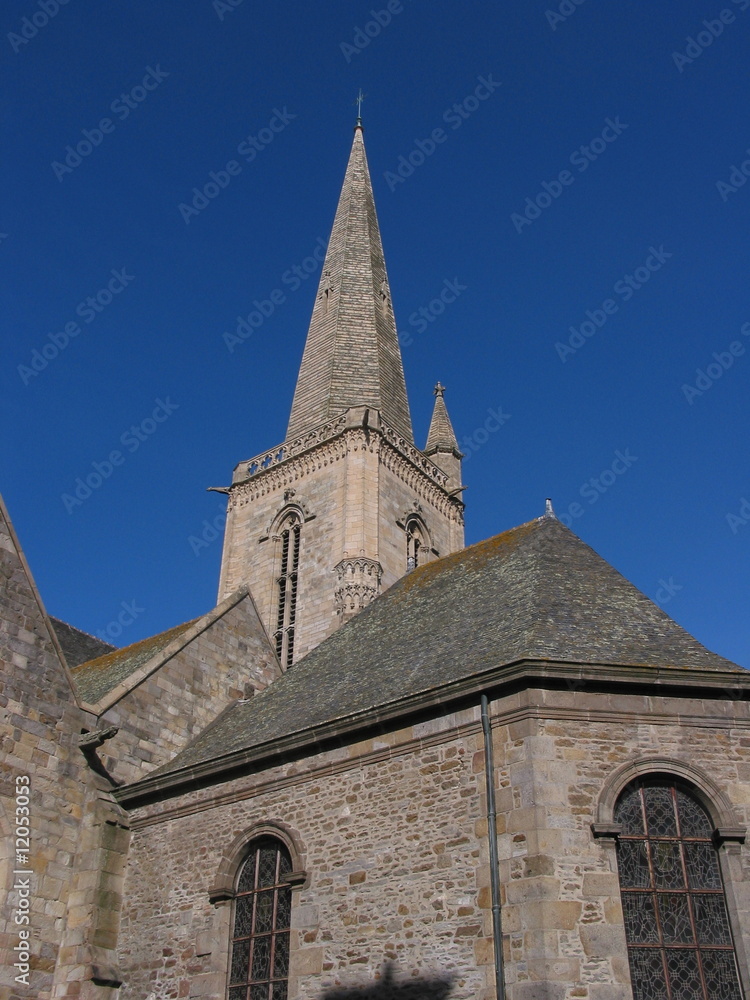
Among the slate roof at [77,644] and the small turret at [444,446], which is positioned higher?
the small turret at [444,446]

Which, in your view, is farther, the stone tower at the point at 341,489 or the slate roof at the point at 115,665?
the stone tower at the point at 341,489

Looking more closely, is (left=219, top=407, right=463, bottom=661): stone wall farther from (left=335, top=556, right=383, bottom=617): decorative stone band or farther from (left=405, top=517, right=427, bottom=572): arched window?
(left=405, top=517, right=427, bottom=572): arched window

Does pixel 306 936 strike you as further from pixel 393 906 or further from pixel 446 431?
pixel 446 431

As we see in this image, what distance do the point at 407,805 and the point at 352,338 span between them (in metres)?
25.0

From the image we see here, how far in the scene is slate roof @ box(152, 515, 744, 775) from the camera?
1105cm

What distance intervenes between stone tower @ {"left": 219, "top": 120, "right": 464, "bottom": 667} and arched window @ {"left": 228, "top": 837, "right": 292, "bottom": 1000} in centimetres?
1348

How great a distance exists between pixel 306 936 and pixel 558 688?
3799mm

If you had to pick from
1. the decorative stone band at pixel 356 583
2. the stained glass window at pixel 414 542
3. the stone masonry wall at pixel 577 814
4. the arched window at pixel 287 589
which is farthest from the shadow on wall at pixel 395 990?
the stained glass window at pixel 414 542

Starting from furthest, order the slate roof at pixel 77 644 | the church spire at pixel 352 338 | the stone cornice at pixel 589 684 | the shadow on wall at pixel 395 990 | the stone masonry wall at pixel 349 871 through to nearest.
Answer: the church spire at pixel 352 338 → the slate roof at pixel 77 644 → the stone cornice at pixel 589 684 → the stone masonry wall at pixel 349 871 → the shadow on wall at pixel 395 990

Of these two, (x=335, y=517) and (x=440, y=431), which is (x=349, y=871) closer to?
(x=335, y=517)

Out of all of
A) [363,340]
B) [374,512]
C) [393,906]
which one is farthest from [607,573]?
[363,340]

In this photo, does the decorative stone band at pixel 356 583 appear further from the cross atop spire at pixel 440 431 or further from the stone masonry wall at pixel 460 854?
the stone masonry wall at pixel 460 854

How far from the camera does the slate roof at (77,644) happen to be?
19.6 m

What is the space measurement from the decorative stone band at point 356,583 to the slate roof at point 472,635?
925cm
